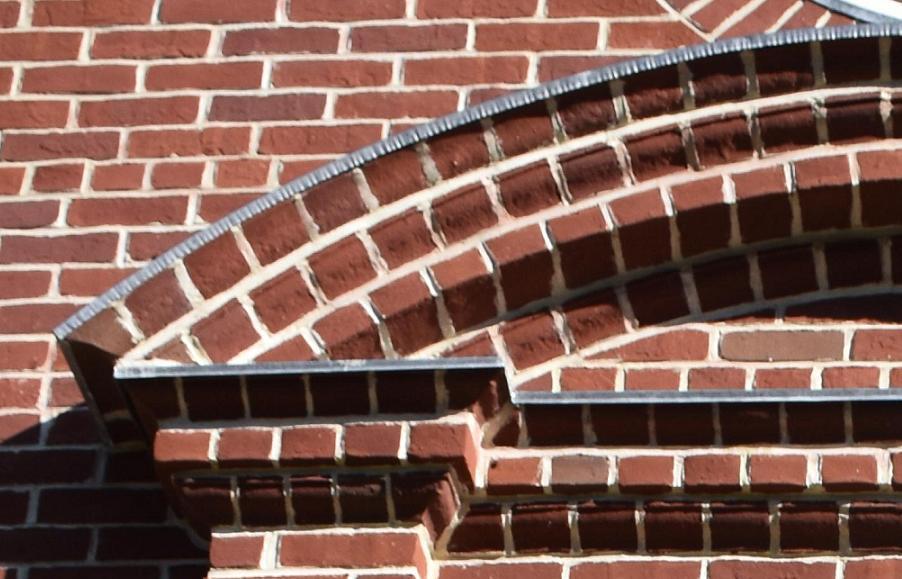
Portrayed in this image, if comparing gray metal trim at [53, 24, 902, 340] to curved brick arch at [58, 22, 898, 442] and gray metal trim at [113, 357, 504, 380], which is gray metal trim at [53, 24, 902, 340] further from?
gray metal trim at [113, 357, 504, 380]

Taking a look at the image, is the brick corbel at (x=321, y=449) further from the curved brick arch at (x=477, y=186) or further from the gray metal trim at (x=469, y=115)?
the gray metal trim at (x=469, y=115)

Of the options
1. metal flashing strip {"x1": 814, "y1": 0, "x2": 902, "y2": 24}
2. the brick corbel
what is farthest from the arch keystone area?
metal flashing strip {"x1": 814, "y1": 0, "x2": 902, "y2": 24}

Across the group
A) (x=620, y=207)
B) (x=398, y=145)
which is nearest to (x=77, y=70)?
(x=398, y=145)

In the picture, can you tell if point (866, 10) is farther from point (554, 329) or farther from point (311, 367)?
point (311, 367)

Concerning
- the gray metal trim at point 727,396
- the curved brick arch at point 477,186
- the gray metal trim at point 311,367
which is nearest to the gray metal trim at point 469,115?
the curved brick arch at point 477,186

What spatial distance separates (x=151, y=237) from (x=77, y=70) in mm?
531

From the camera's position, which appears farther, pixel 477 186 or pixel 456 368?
pixel 477 186

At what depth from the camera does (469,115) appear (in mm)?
4680

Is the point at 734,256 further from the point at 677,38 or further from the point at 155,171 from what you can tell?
the point at 155,171

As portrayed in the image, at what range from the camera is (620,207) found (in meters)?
4.63

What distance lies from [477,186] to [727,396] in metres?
0.66

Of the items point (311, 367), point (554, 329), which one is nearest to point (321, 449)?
point (311, 367)

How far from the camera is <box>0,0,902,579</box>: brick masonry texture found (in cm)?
438

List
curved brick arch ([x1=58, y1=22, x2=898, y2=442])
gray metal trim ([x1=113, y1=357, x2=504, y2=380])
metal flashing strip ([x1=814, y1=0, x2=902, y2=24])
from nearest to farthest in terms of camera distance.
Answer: gray metal trim ([x1=113, y1=357, x2=504, y2=380]), curved brick arch ([x1=58, y1=22, x2=898, y2=442]), metal flashing strip ([x1=814, y1=0, x2=902, y2=24])
